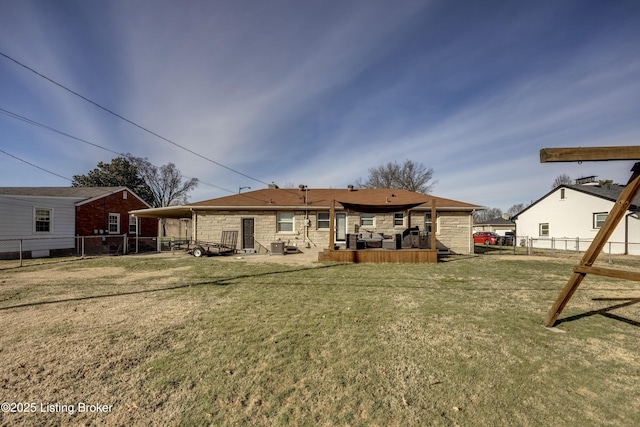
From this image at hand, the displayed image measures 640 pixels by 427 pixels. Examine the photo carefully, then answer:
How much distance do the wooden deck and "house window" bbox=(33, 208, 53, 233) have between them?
52.0 feet

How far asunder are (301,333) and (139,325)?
2610mm

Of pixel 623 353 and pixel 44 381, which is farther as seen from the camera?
pixel 623 353

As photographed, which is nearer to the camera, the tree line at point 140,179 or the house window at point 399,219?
the house window at point 399,219

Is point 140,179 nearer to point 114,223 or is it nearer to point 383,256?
point 114,223

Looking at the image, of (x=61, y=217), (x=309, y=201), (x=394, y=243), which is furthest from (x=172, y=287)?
(x=61, y=217)

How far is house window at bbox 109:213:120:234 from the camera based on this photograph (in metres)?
18.8

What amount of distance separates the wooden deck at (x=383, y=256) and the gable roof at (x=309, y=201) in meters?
2.36

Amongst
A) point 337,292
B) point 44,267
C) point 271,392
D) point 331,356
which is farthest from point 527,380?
point 44,267

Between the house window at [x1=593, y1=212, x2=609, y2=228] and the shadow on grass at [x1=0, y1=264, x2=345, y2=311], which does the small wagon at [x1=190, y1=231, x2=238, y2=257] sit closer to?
the shadow on grass at [x1=0, y1=264, x2=345, y2=311]

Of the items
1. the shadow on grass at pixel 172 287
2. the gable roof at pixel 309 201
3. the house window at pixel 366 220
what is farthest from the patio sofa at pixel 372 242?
the shadow on grass at pixel 172 287

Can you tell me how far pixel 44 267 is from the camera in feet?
34.9

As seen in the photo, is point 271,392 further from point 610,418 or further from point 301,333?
point 610,418

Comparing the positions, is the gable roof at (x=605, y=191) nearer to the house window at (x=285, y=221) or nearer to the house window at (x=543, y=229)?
the house window at (x=543, y=229)

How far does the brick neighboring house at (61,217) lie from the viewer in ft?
45.7
